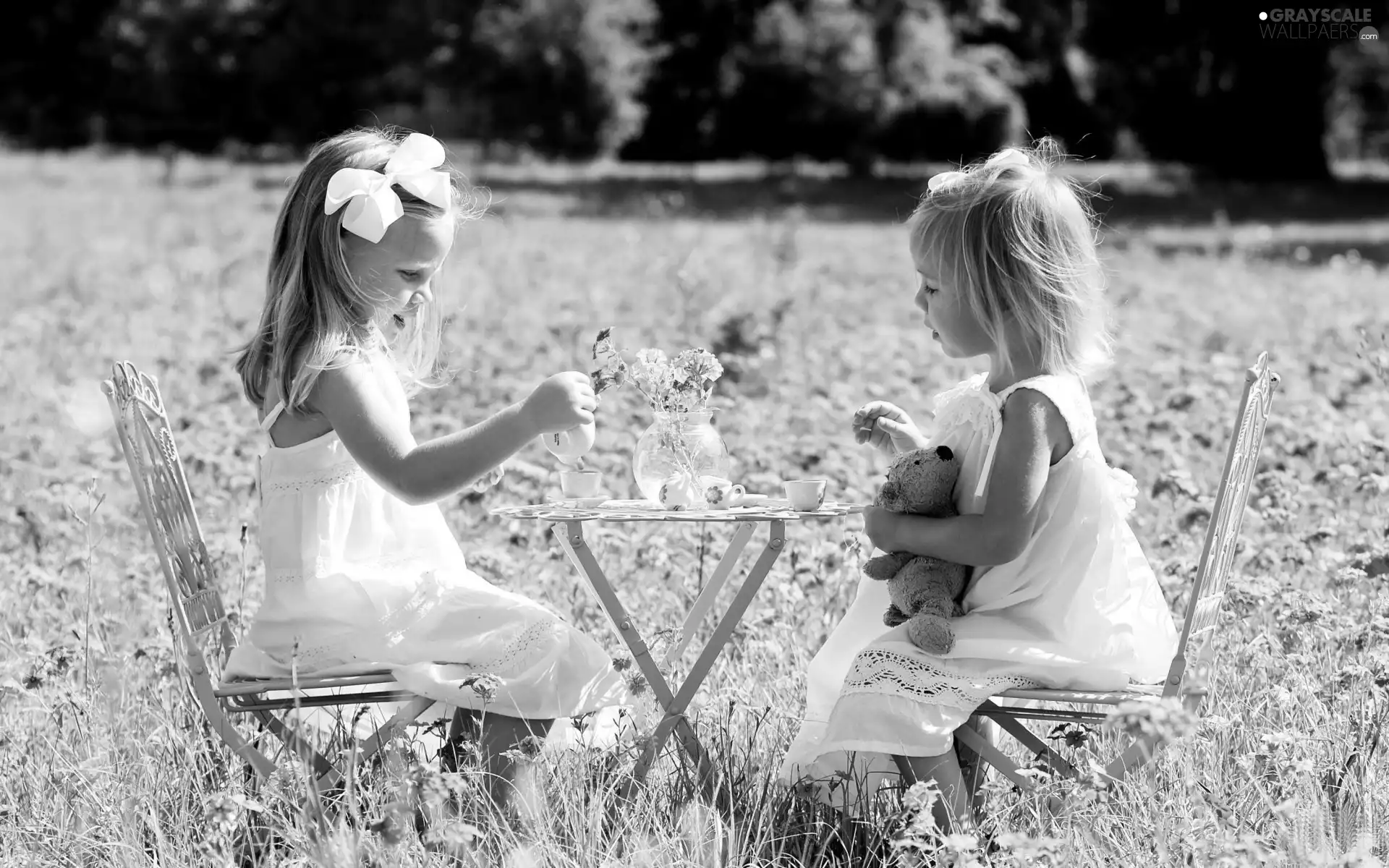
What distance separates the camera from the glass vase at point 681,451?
282 cm

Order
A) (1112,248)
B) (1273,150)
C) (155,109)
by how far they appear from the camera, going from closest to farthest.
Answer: (1112,248), (1273,150), (155,109)

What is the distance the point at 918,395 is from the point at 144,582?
320 centimetres

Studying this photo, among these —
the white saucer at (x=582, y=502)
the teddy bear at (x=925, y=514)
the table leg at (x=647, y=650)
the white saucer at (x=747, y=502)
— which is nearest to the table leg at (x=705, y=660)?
the table leg at (x=647, y=650)

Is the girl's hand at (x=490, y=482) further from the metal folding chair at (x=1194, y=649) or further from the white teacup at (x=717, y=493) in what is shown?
the metal folding chair at (x=1194, y=649)

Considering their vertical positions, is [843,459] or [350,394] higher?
[350,394]

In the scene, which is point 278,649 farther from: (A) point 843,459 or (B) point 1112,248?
(B) point 1112,248

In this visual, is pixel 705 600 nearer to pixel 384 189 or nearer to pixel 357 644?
pixel 357 644

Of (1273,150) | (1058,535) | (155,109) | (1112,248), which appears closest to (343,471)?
(1058,535)

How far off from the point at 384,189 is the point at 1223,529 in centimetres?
161

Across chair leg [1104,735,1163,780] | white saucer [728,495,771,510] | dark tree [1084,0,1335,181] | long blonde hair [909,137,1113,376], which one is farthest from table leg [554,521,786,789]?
dark tree [1084,0,1335,181]

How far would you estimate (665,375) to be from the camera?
2.80 meters

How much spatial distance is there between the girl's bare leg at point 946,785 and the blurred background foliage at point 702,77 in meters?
21.9

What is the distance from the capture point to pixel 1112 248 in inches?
555

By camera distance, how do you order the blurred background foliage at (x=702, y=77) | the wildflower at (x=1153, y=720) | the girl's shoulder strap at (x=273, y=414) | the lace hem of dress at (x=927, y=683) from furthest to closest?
the blurred background foliage at (x=702, y=77) → the girl's shoulder strap at (x=273, y=414) → the lace hem of dress at (x=927, y=683) → the wildflower at (x=1153, y=720)
